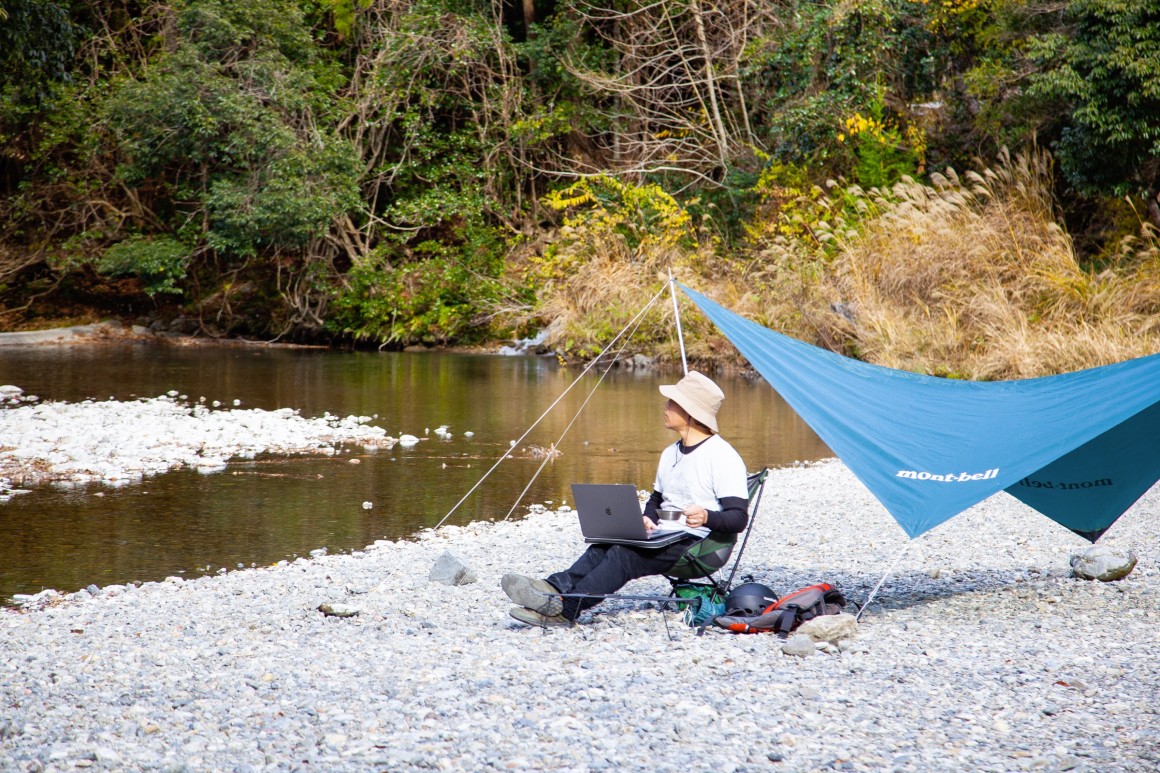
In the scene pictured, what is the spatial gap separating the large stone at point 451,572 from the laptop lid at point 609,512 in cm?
125

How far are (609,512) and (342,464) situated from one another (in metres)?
6.00

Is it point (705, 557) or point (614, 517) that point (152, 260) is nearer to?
point (614, 517)

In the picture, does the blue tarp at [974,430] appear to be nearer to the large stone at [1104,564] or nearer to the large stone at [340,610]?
the large stone at [1104,564]

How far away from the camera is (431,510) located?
827 centimetres

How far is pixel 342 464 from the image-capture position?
1019 centimetres

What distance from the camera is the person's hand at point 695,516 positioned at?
4.66 metres

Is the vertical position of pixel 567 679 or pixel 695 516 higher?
pixel 695 516

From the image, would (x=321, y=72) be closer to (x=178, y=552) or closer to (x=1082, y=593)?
(x=178, y=552)

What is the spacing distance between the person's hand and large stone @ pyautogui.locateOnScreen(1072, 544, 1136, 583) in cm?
229

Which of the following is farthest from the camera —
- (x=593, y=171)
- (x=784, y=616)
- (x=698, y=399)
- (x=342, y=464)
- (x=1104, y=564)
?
(x=593, y=171)

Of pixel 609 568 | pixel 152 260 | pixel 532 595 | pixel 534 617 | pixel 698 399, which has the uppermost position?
pixel 152 260

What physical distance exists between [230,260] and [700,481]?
75.1ft

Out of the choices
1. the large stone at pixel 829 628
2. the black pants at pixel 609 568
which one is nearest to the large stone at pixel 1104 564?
the large stone at pixel 829 628

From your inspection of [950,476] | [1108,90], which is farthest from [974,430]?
[1108,90]
